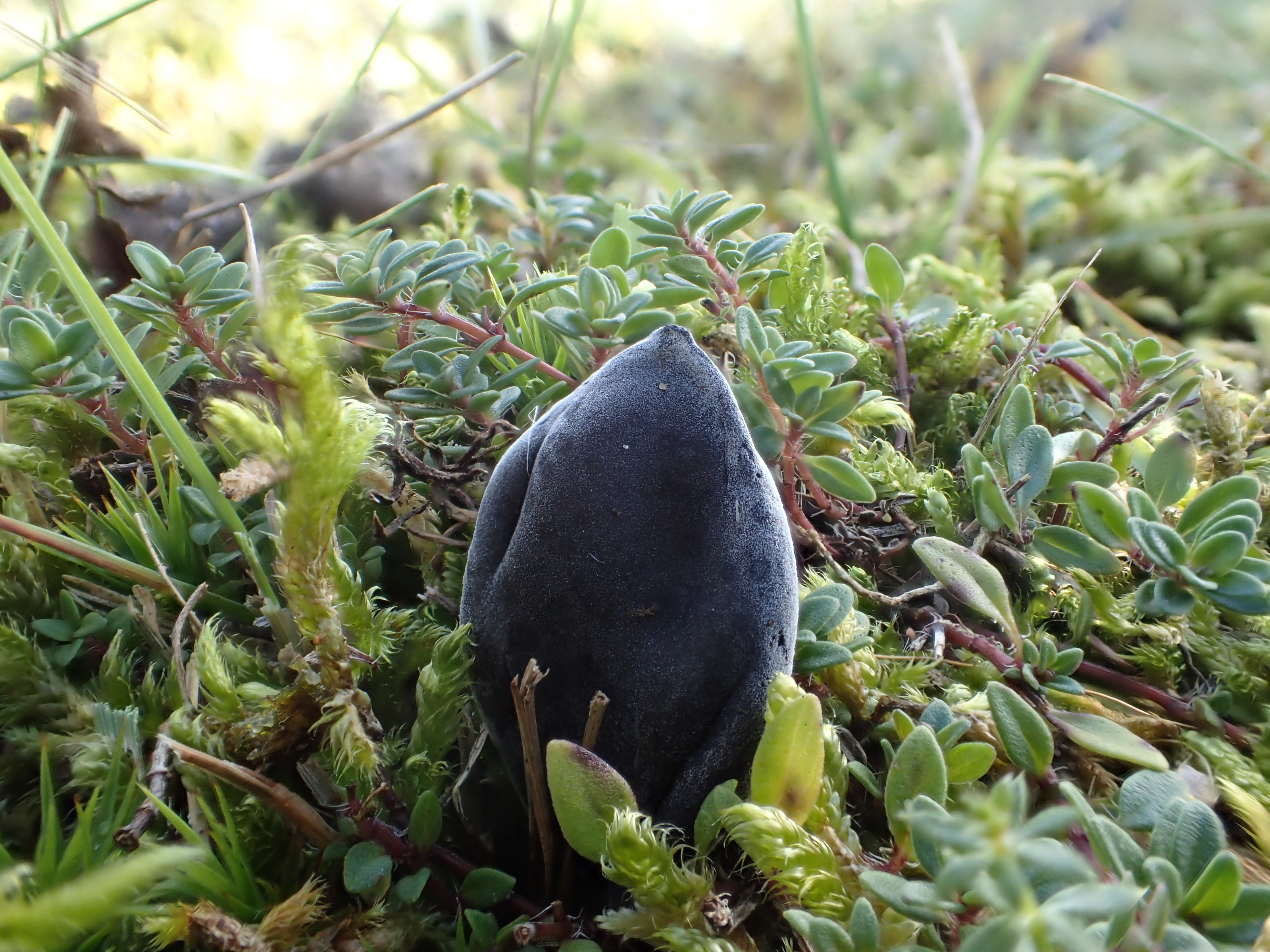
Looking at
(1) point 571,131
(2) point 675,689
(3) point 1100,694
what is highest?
(1) point 571,131

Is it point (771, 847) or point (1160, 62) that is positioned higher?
point (1160, 62)

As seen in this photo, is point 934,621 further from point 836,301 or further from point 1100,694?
point 836,301

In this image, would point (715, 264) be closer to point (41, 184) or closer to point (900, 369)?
point (900, 369)

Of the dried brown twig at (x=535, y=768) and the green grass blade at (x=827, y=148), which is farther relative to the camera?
the green grass blade at (x=827, y=148)

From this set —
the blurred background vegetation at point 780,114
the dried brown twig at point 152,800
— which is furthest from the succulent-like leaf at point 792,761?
the blurred background vegetation at point 780,114

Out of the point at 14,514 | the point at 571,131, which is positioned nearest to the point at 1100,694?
the point at 14,514

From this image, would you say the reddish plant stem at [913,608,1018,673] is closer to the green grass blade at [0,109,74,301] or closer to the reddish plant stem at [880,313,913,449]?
the reddish plant stem at [880,313,913,449]

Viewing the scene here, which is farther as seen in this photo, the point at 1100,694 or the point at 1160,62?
the point at 1160,62

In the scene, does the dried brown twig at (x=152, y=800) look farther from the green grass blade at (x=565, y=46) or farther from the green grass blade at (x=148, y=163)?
the green grass blade at (x=565, y=46)
